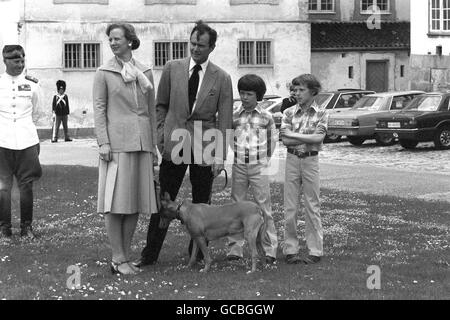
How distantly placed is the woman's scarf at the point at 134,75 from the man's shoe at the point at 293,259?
2096 mm

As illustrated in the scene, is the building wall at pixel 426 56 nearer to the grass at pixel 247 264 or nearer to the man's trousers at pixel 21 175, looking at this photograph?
the grass at pixel 247 264

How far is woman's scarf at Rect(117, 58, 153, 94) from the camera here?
9.51 meters

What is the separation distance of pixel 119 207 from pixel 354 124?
2259 cm

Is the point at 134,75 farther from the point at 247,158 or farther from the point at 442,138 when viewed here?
the point at 442,138

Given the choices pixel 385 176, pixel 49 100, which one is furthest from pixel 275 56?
pixel 385 176

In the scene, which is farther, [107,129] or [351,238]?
[351,238]

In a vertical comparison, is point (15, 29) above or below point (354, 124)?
above

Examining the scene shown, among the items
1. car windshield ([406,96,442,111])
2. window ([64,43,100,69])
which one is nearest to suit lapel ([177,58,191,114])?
car windshield ([406,96,442,111])

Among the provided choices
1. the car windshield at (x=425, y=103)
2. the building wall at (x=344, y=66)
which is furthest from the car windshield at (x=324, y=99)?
the building wall at (x=344, y=66)

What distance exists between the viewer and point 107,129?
31.2 ft

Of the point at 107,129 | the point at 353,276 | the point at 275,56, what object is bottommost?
the point at 353,276

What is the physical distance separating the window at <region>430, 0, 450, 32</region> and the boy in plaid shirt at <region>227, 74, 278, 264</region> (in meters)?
32.5

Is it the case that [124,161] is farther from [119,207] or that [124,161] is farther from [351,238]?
[351,238]

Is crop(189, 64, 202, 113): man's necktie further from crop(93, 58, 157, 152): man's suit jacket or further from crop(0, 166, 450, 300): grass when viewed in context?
crop(0, 166, 450, 300): grass
